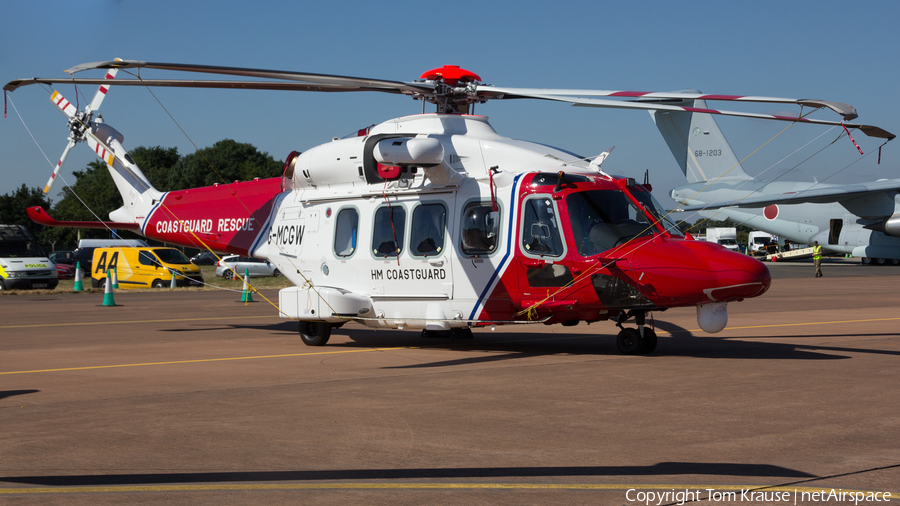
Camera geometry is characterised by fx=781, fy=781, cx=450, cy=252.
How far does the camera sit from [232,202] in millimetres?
14781

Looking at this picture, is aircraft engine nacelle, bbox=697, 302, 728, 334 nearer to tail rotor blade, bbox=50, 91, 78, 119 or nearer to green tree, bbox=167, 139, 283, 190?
tail rotor blade, bbox=50, 91, 78, 119

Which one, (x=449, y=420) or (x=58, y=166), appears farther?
(x=58, y=166)

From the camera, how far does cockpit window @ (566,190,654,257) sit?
1028cm

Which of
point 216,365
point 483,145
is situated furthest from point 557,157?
Result: point 216,365

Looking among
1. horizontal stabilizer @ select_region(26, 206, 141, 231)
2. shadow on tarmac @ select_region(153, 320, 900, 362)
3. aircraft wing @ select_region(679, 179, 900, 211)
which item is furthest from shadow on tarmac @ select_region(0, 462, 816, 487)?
aircraft wing @ select_region(679, 179, 900, 211)

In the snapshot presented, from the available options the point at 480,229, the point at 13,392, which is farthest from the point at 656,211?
the point at 13,392

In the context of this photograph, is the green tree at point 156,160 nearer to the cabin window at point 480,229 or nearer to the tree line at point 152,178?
the tree line at point 152,178

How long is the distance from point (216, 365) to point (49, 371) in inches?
80.2

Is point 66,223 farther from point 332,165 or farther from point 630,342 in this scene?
point 630,342

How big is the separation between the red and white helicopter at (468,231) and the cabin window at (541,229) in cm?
2

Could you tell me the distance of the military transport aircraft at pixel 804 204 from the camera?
41.8 meters

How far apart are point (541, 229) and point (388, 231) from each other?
8.59 ft

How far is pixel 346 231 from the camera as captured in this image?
41.5ft

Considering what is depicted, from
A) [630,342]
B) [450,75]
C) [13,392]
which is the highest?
[450,75]
